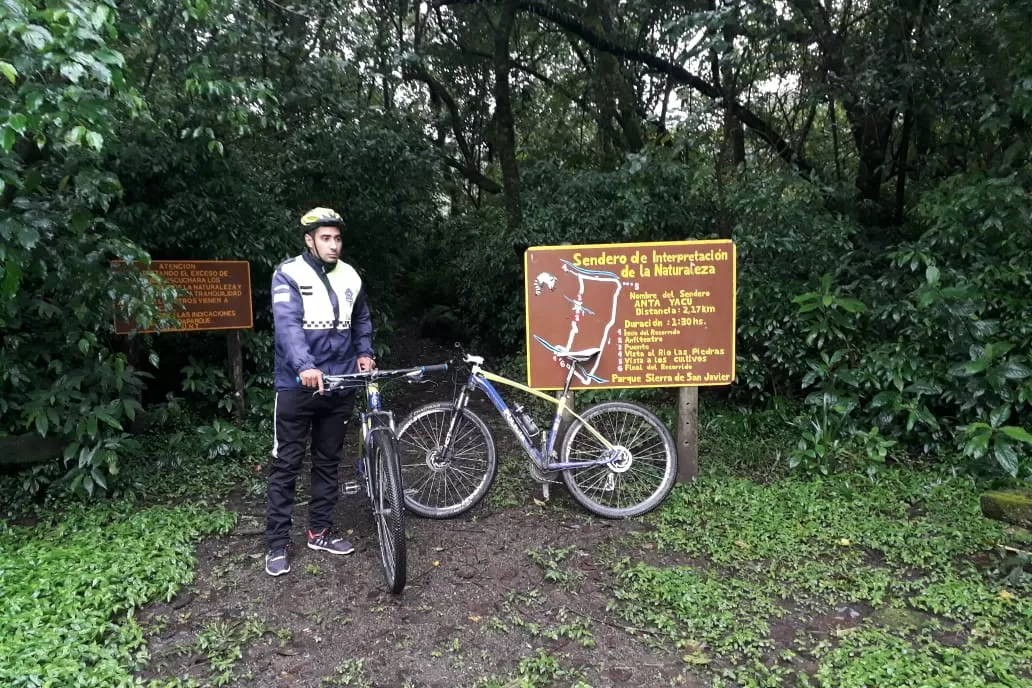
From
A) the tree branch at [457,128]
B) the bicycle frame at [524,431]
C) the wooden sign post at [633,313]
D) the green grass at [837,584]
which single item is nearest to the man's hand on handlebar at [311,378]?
the bicycle frame at [524,431]

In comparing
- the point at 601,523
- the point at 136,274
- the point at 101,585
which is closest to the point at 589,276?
the point at 601,523

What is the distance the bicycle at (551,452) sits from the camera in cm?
436

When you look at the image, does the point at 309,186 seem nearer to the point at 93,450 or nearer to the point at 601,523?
the point at 93,450

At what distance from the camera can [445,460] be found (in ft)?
14.3

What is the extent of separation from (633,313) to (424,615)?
2.30 meters

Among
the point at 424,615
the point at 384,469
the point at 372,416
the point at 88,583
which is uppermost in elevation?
the point at 372,416

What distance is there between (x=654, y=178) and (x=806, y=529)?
4228 mm

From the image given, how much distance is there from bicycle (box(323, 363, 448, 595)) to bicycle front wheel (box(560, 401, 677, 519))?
44.0 inches

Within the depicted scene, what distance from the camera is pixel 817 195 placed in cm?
675

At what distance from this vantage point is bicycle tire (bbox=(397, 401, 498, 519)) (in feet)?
14.2

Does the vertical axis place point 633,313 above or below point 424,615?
above

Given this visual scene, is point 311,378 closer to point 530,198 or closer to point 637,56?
point 530,198

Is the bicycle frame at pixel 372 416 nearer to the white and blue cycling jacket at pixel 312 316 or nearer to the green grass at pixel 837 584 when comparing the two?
the white and blue cycling jacket at pixel 312 316

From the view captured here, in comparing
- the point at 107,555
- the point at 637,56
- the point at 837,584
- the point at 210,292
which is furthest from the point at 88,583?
the point at 637,56
